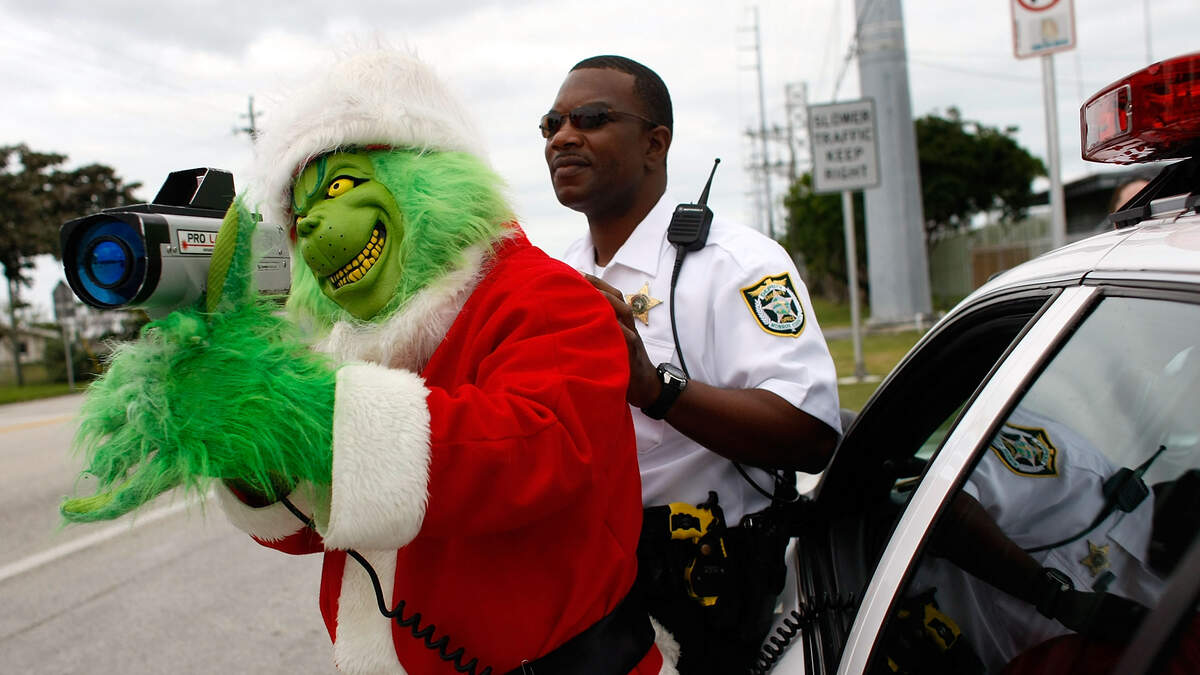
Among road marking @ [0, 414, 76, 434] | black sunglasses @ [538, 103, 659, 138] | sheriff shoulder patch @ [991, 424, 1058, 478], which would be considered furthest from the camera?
road marking @ [0, 414, 76, 434]

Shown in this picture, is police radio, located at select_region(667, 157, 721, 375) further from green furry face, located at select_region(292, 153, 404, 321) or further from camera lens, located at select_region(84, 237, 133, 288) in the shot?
camera lens, located at select_region(84, 237, 133, 288)

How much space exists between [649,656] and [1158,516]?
894 millimetres

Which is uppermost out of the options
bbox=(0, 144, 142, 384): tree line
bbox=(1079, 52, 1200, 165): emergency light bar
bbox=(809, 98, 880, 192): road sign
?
bbox=(0, 144, 142, 384): tree line

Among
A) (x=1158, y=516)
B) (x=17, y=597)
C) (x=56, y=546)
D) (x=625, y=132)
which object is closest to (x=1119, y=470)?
(x=1158, y=516)

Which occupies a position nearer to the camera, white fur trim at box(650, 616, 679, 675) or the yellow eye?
the yellow eye

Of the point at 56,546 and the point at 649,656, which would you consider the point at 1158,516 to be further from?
the point at 56,546

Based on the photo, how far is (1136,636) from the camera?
954 mm

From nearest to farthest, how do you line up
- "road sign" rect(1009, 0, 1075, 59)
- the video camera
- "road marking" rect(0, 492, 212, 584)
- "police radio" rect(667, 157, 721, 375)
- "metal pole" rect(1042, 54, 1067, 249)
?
the video camera < "police radio" rect(667, 157, 721, 375) < "road sign" rect(1009, 0, 1075, 59) < "metal pole" rect(1042, 54, 1067, 249) < "road marking" rect(0, 492, 212, 584)

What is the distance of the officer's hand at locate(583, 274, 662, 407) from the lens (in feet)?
5.36

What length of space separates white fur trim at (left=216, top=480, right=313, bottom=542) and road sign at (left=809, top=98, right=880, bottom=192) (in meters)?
8.72

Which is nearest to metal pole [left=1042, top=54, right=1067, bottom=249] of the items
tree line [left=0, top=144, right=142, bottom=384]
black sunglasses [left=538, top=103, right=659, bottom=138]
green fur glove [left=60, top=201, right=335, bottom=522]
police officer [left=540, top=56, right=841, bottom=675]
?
police officer [left=540, top=56, right=841, bottom=675]

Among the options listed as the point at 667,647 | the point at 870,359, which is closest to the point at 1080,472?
the point at 667,647

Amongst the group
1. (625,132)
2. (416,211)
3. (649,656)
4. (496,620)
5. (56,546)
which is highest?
(625,132)

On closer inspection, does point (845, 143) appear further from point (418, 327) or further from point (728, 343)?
point (418, 327)
